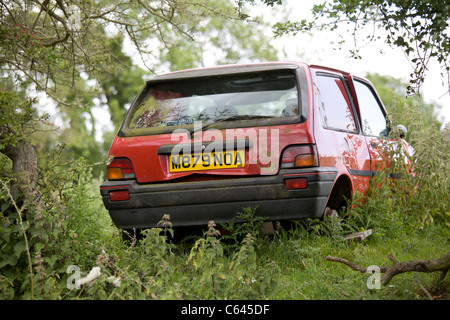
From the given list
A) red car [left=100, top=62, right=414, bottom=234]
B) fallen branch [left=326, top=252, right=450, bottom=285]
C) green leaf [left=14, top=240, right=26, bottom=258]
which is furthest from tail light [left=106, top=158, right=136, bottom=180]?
fallen branch [left=326, top=252, right=450, bottom=285]

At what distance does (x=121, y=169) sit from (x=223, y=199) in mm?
1081

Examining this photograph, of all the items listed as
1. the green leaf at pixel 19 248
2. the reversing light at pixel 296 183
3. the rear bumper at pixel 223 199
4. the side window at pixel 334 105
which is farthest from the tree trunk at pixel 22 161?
the side window at pixel 334 105

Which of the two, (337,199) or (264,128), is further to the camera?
(337,199)

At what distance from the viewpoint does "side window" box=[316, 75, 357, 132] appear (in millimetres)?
6070

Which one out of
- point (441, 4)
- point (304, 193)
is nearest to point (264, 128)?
point (304, 193)

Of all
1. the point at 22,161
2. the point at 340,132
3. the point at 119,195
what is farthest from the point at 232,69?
the point at 22,161

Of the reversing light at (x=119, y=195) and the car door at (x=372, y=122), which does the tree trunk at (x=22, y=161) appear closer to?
the reversing light at (x=119, y=195)

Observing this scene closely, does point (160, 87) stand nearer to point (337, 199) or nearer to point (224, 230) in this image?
point (224, 230)

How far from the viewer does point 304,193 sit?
538 centimetres

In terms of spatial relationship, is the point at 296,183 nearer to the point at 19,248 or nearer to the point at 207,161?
the point at 207,161

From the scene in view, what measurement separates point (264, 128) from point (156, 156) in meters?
1.05

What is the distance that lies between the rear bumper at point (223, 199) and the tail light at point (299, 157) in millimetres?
56

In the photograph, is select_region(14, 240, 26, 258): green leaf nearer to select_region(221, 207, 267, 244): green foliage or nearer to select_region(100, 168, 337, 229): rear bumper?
select_region(100, 168, 337, 229): rear bumper
